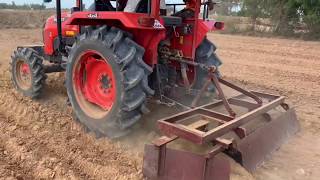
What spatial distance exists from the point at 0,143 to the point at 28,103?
1.31 m

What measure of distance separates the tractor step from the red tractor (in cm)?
61

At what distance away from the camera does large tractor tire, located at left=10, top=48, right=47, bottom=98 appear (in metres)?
5.48

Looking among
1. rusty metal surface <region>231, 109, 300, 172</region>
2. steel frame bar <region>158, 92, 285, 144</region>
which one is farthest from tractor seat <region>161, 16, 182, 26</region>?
rusty metal surface <region>231, 109, 300, 172</region>

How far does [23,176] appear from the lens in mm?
3445

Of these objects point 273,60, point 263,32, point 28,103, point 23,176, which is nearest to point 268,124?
point 23,176

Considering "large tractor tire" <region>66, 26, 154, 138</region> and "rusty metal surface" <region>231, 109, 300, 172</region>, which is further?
"large tractor tire" <region>66, 26, 154, 138</region>

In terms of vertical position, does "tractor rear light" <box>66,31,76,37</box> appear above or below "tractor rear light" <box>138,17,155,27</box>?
below

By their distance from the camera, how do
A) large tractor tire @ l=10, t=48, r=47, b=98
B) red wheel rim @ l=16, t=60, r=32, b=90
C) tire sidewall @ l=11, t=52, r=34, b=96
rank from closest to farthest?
large tractor tire @ l=10, t=48, r=47, b=98, tire sidewall @ l=11, t=52, r=34, b=96, red wheel rim @ l=16, t=60, r=32, b=90

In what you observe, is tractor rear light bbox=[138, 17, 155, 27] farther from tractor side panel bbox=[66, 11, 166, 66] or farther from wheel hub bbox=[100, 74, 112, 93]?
wheel hub bbox=[100, 74, 112, 93]

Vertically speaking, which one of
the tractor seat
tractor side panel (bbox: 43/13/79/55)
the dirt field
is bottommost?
the dirt field

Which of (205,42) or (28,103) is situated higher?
(205,42)

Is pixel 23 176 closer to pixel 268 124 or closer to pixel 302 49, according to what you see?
pixel 268 124

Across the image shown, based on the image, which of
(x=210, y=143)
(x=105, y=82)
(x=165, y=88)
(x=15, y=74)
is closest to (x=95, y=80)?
(x=105, y=82)

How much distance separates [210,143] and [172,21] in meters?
1.42
